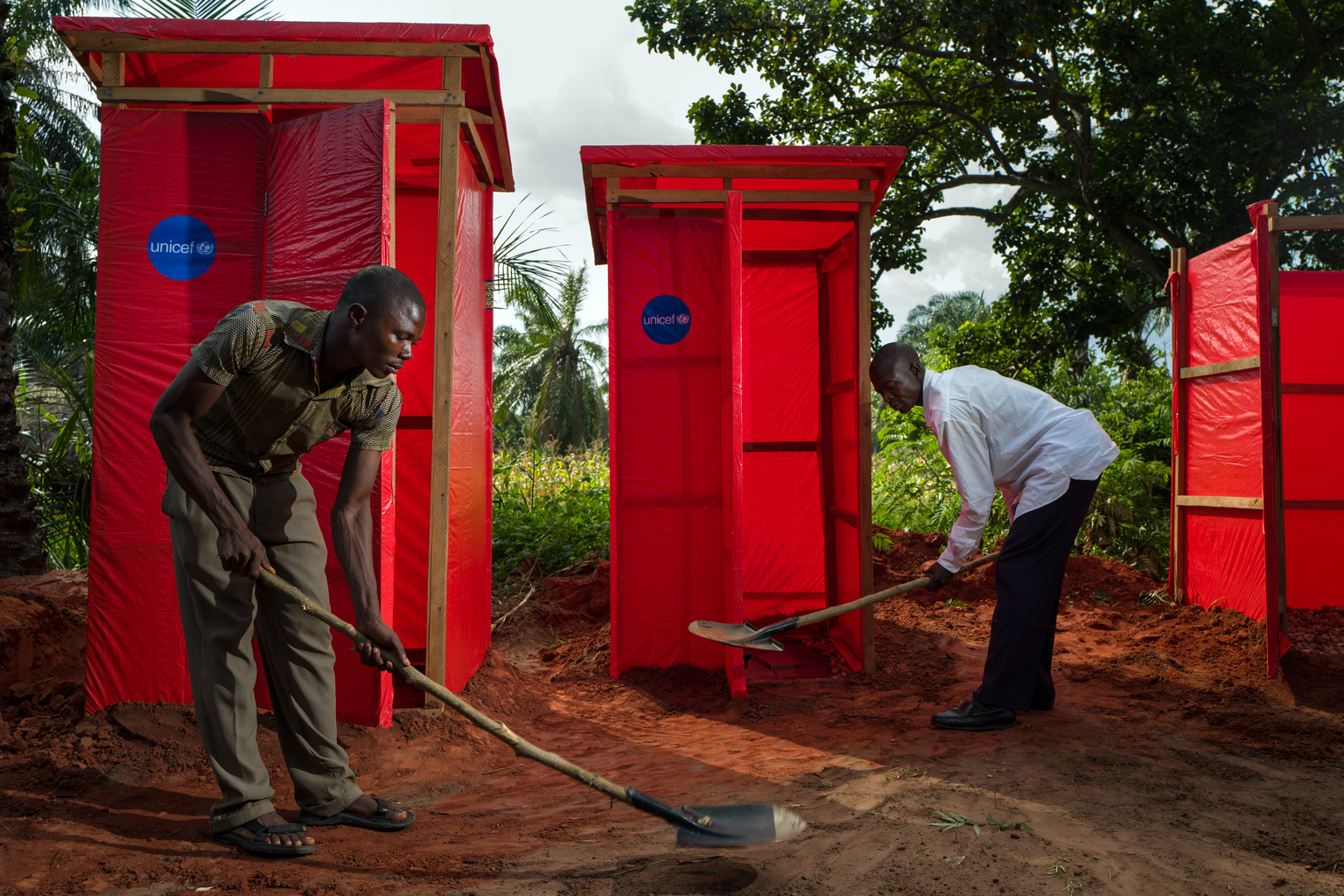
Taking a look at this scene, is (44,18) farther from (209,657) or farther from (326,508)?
(209,657)

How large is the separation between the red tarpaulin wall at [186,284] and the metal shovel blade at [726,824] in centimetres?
174

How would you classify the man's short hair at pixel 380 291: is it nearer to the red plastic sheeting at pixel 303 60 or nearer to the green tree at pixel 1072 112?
the red plastic sheeting at pixel 303 60

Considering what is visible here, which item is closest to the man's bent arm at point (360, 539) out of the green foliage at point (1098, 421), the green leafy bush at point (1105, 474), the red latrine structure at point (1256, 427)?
the red latrine structure at point (1256, 427)

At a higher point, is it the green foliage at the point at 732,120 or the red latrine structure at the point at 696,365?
the green foliage at the point at 732,120

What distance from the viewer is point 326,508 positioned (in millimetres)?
3934

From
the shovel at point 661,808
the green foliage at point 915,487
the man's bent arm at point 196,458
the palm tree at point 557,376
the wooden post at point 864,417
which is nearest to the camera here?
the man's bent arm at point 196,458

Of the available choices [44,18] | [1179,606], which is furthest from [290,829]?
[44,18]

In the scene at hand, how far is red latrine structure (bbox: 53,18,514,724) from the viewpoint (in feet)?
12.8

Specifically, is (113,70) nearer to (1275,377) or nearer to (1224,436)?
(1275,377)

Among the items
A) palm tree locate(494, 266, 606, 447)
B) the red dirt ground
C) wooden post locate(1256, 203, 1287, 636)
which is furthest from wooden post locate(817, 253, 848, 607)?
palm tree locate(494, 266, 606, 447)

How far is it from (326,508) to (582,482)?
21.0 feet

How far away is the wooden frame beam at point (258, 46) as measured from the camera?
12.9 ft

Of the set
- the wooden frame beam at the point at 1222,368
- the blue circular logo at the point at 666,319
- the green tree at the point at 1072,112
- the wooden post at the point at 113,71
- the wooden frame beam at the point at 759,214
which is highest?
the green tree at the point at 1072,112

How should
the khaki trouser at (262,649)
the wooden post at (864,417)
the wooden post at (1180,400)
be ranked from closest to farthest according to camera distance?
the khaki trouser at (262,649) < the wooden post at (864,417) < the wooden post at (1180,400)
